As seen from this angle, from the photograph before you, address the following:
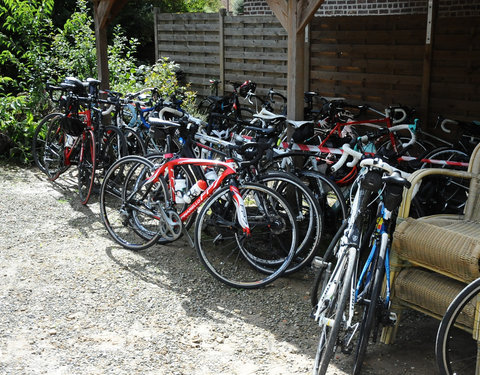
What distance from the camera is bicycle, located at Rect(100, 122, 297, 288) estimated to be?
4062mm

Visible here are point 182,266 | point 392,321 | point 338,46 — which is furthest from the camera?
point 338,46

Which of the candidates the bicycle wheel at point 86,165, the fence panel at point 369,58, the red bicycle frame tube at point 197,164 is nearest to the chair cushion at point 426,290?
the red bicycle frame tube at point 197,164

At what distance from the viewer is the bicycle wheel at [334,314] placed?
2771 millimetres

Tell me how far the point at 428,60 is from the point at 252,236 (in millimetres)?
4075

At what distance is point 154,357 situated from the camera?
326 centimetres

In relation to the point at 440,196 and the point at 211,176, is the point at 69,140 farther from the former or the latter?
the point at 440,196

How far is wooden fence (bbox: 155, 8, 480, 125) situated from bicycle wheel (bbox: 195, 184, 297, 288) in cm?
369

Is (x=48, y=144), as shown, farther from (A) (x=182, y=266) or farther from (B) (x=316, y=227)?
(B) (x=316, y=227)

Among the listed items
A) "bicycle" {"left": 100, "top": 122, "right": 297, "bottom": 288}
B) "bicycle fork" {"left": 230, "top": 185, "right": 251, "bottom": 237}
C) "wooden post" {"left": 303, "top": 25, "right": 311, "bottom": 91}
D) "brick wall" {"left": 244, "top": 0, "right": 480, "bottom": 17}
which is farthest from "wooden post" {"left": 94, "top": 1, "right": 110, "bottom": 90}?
"brick wall" {"left": 244, "top": 0, "right": 480, "bottom": 17}

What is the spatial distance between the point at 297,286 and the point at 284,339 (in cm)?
74

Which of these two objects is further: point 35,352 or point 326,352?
point 35,352

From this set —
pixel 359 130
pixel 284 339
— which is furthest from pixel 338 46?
pixel 284 339

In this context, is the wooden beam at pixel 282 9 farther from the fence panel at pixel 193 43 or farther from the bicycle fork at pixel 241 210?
the fence panel at pixel 193 43

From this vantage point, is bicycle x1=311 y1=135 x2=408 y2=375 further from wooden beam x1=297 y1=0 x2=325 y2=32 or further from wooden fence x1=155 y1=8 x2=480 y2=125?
wooden fence x1=155 y1=8 x2=480 y2=125
